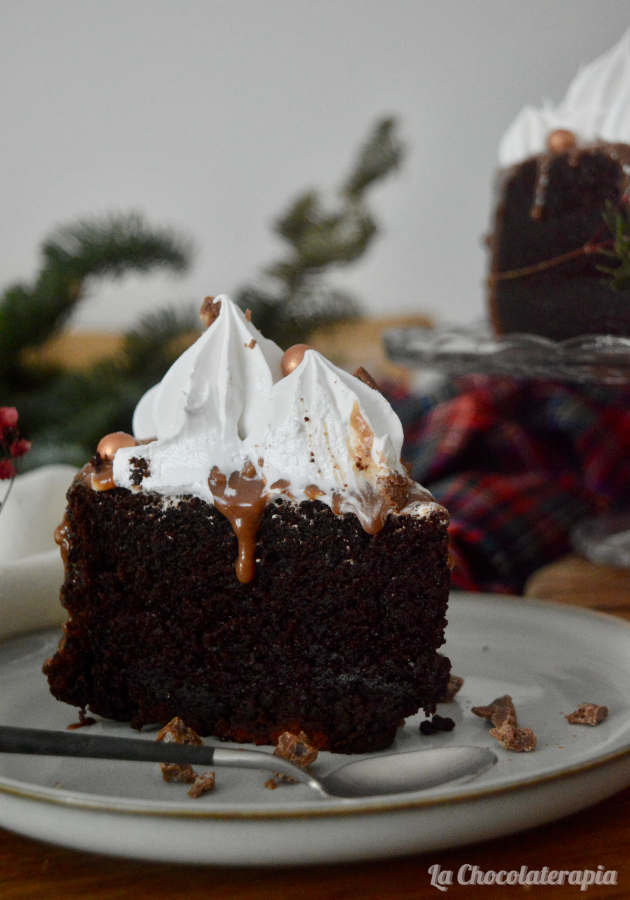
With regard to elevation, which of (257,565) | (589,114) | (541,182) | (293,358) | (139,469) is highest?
(589,114)

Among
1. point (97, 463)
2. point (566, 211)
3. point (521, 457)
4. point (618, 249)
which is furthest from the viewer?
point (521, 457)

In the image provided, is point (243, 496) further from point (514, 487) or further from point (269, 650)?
point (514, 487)

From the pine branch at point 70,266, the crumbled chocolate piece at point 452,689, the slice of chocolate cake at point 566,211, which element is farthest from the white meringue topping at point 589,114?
the crumbled chocolate piece at point 452,689

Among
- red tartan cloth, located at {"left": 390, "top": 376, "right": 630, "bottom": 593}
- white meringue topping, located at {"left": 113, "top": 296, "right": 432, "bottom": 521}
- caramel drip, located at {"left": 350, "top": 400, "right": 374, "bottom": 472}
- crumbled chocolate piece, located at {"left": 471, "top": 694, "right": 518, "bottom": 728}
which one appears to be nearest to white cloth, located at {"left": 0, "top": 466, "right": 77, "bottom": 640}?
white meringue topping, located at {"left": 113, "top": 296, "right": 432, "bottom": 521}

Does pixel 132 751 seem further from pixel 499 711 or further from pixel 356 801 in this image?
pixel 499 711

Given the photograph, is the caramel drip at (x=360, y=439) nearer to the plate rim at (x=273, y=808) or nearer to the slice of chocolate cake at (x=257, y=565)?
the slice of chocolate cake at (x=257, y=565)

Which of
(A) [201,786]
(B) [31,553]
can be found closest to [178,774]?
(A) [201,786]
